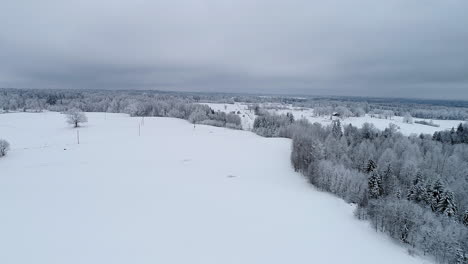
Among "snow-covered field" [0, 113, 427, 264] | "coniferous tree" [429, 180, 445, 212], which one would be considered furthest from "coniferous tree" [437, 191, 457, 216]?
"snow-covered field" [0, 113, 427, 264]

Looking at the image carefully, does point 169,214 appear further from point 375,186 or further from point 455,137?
point 455,137

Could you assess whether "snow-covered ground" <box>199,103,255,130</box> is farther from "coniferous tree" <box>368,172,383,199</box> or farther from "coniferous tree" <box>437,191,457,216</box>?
"coniferous tree" <box>437,191,457,216</box>

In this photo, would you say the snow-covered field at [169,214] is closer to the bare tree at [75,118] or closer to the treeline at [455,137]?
the bare tree at [75,118]

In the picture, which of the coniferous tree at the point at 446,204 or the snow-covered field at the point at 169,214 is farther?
the coniferous tree at the point at 446,204

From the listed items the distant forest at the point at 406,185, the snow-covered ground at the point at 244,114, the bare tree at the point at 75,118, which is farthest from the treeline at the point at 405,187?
the bare tree at the point at 75,118

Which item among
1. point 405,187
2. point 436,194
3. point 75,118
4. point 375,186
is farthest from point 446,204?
point 75,118

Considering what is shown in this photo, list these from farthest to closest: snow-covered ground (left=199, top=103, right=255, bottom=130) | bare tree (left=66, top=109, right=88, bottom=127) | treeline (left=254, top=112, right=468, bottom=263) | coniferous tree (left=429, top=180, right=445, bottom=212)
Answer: snow-covered ground (left=199, top=103, right=255, bottom=130) → bare tree (left=66, top=109, right=88, bottom=127) → coniferous tree (left=429, top=180, right=445, bottom=212) → treeline (left=254, top=112, right=468, bottom=263)
